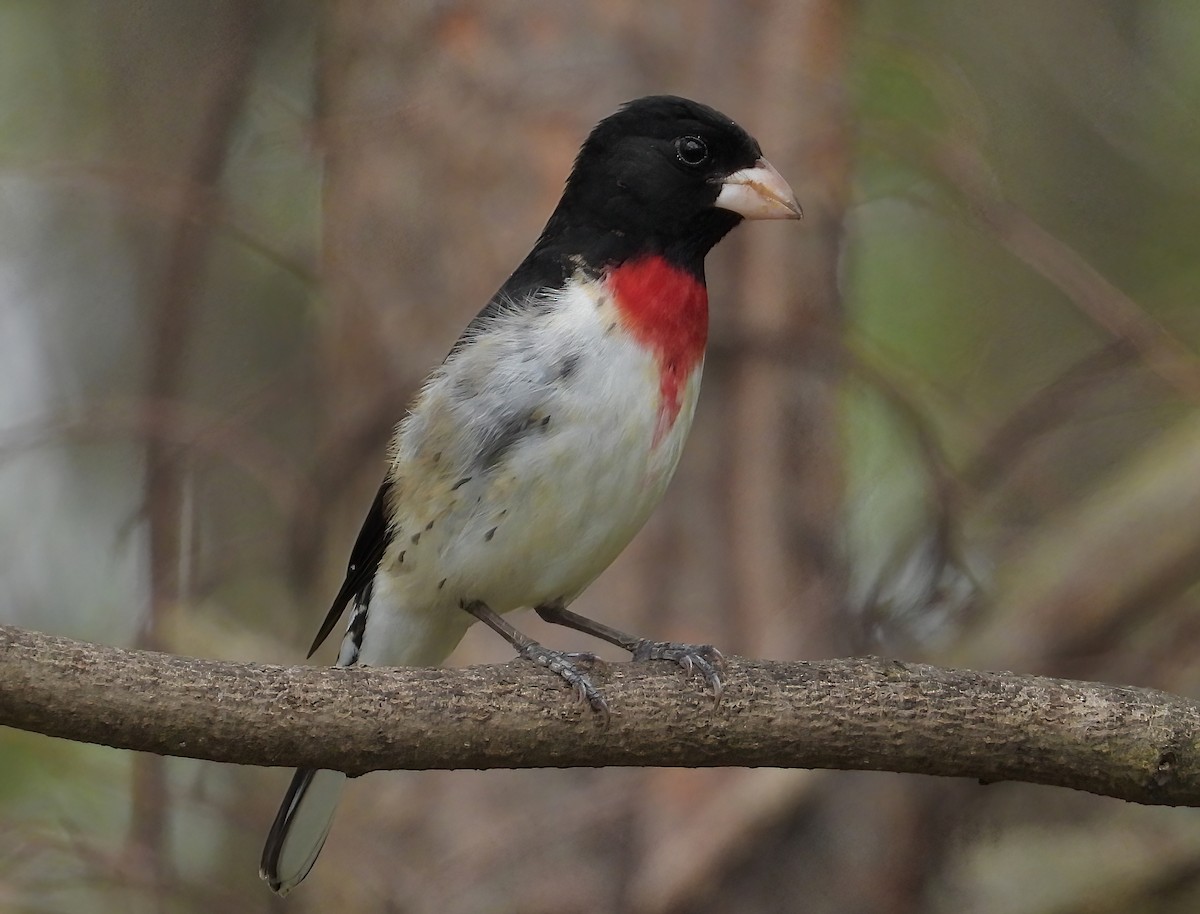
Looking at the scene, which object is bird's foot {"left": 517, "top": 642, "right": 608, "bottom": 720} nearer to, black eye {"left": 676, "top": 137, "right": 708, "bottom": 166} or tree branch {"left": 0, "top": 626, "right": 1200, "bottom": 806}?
tree branch {"left": 0, "top": 626, "right": 1200, "bottom": 806}

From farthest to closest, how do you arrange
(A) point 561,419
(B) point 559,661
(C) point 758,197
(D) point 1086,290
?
(D) point 1086,290, (C) point 758,197, (A) point 561,419, (B) point 559,661

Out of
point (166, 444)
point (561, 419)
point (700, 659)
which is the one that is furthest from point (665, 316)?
point (166, 444)

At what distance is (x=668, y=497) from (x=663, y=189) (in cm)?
126

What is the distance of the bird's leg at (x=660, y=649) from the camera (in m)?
2.84

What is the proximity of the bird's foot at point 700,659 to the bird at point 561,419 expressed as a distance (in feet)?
0.05

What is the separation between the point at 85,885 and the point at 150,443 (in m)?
1.36

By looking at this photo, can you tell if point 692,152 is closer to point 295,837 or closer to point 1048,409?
point 1048,409

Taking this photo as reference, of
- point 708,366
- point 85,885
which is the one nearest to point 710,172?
point 708,366

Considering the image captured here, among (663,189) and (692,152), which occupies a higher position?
(692,152)

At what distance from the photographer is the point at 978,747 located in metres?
2.79

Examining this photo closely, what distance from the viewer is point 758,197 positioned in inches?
143

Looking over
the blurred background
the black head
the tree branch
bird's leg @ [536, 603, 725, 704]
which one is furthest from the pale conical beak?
the tree branch

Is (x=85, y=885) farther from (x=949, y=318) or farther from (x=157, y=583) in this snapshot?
(x=949, y=318)

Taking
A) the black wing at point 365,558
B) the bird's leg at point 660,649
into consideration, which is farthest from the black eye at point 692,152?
the bird's leg at point 660,649
